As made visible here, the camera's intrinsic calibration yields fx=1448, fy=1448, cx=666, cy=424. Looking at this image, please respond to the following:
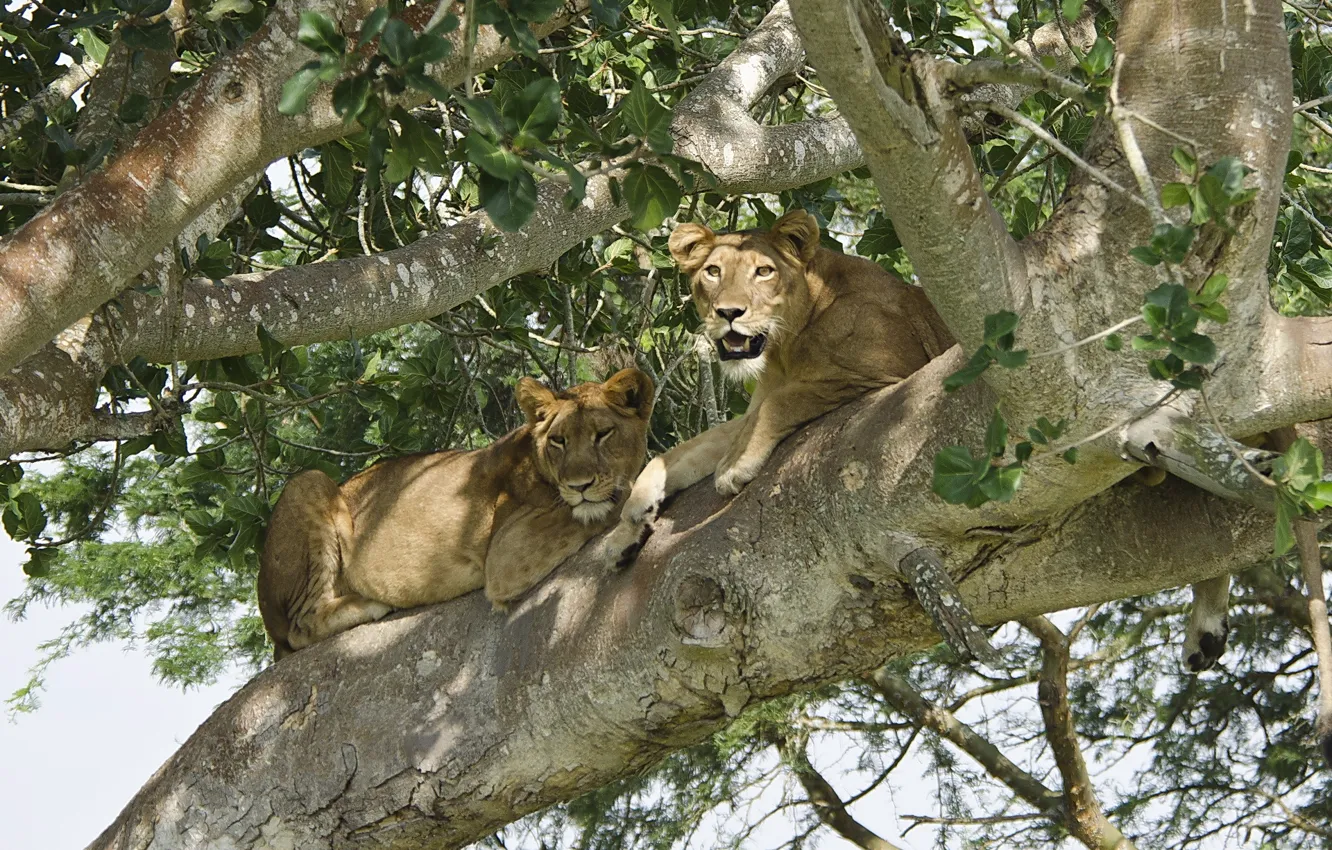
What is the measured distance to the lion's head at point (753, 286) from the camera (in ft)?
17.8

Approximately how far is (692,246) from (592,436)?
3.24ft

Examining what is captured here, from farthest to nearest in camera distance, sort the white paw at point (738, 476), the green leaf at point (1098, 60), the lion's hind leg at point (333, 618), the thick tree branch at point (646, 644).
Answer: the lion's hind leg at point (333, 618)
the white paw at point (738, 476)
the thick tree branch at point (646, 644)
the green leaf at point (1098, 60)

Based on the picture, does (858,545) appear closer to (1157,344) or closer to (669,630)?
(669,630)

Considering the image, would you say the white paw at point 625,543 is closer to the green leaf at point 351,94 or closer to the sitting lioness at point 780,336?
the sitting lioness at point 780,336

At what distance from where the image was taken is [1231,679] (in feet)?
31.6

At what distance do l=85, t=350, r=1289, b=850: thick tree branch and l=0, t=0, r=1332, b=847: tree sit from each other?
0.04ft

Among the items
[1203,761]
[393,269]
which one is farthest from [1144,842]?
[393,269]

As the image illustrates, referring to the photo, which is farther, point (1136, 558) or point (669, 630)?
point (669, 630)

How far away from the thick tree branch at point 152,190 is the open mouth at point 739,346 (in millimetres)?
1910

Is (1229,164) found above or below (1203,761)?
above

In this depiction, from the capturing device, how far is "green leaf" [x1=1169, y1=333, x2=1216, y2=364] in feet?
8.77

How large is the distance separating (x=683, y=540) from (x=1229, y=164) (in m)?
2.36

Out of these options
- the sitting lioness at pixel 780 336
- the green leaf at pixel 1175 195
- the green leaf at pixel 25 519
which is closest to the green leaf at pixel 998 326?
the green leaf at pixel 1175 195

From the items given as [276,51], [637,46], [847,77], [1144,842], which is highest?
[637,46]
